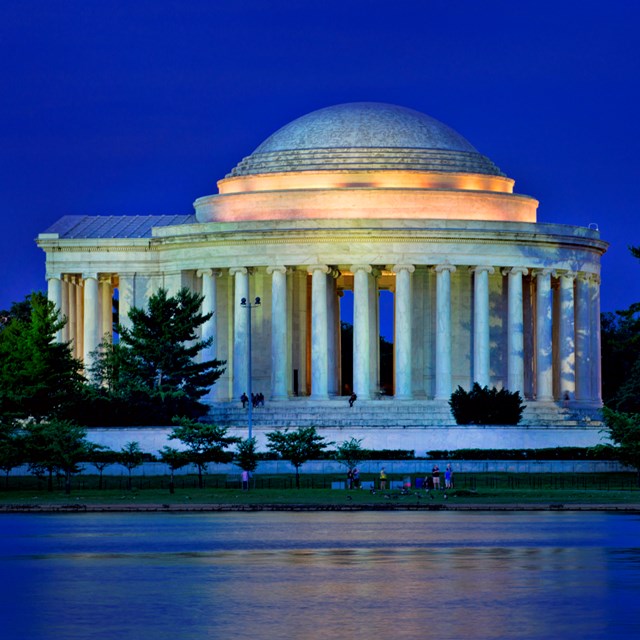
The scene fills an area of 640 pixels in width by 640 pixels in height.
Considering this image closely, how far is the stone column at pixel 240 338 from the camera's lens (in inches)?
5157

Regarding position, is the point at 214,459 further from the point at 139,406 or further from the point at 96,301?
the point at 96,301

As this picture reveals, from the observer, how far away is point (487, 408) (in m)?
120

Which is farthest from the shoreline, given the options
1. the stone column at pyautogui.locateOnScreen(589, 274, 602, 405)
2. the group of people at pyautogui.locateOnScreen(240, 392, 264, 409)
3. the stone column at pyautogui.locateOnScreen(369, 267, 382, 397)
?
the stone column at pyautogui.locateOnScreen(589, 274, 602, 405)

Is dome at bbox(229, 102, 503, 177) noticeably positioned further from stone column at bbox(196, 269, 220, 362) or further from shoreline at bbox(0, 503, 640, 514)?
shoreline at bbox(0, 503, 640, 514)

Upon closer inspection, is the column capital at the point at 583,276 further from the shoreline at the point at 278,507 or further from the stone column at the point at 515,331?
the shoreline at the point at 278,507

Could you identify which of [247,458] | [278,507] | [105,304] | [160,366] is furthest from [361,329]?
[278,507]

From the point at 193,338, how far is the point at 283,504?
133ft

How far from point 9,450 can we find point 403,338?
39.6 m

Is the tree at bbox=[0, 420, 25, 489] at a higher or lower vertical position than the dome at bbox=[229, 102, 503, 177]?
lower

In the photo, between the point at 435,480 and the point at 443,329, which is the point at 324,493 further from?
the point at 443,329

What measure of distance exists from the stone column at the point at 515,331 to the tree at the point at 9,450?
4394 cm

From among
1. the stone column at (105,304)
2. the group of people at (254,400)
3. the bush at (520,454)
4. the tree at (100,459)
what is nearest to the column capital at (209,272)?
the group of people at (254,400)

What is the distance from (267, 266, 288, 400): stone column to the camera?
12962 centimetres

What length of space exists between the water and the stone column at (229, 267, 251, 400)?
2381 inches
